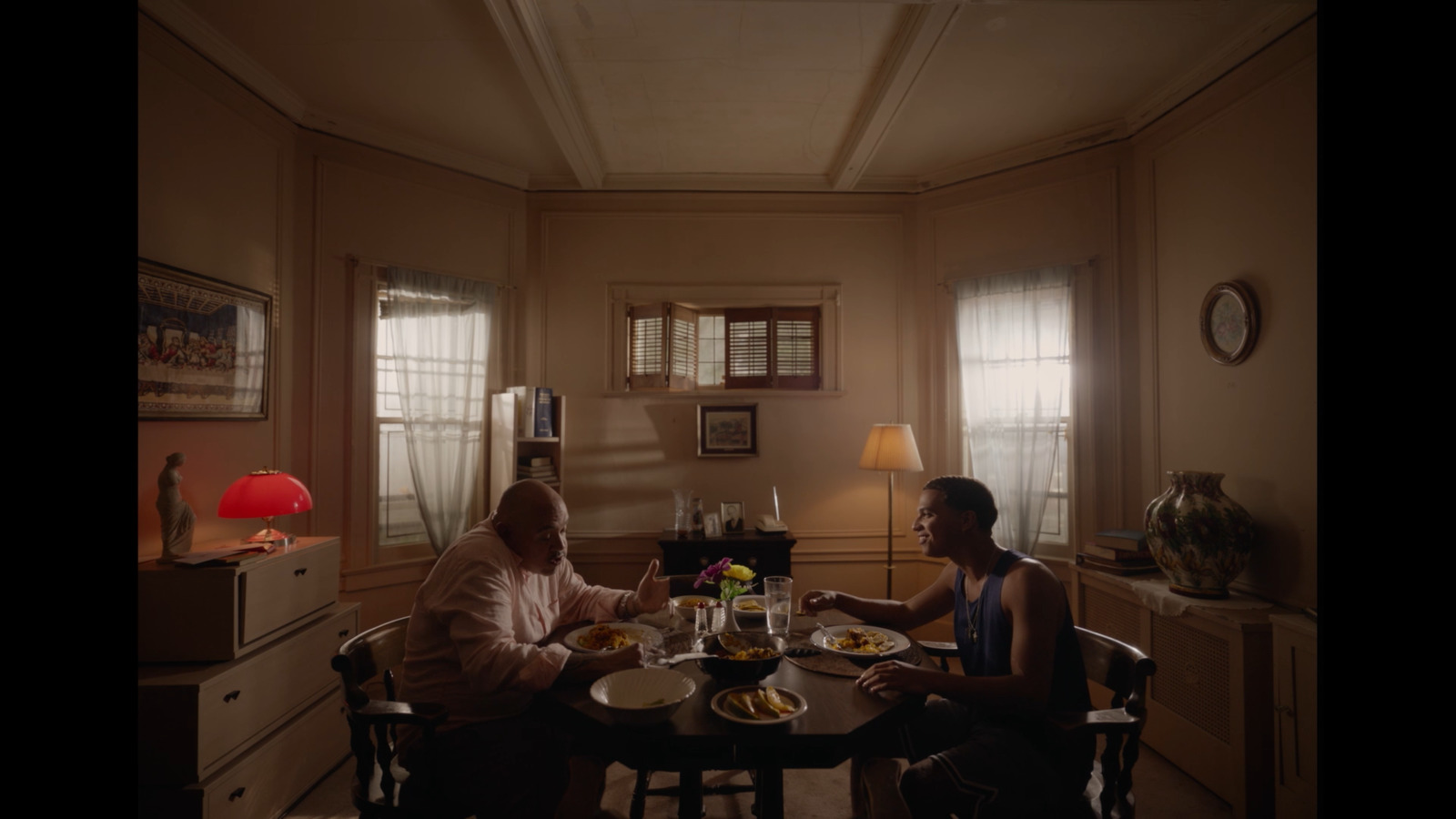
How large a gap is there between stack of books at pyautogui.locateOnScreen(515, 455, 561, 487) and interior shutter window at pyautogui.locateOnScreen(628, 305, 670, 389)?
0.72 m

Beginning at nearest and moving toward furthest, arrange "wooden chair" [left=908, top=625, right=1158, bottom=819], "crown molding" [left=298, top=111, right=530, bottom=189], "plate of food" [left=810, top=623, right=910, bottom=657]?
"wooden chair" [left=908, top=625, right=1158, bottom=819], "plate of food" [left=810, top=623, right=910, bottom=657], "crown molding" [left=298, top=111, right=530, bottom=189]

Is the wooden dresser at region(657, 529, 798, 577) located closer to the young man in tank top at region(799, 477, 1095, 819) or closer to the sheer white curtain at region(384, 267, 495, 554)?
the sheer white curtain at region(384, 267, 495, 554)

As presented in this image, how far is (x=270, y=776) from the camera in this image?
2.43 m

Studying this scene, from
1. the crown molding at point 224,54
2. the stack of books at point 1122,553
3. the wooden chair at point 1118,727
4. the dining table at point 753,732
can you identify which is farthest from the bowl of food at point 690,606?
the crown molding at point 224,54

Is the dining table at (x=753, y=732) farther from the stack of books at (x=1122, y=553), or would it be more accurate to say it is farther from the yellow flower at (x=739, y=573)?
the stack of books at (x=1122, y=553)

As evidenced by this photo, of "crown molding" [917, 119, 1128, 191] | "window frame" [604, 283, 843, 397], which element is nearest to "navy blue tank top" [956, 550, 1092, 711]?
"window frame" [604, 283, 843, 397]

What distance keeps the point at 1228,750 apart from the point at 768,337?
2993 millimetres

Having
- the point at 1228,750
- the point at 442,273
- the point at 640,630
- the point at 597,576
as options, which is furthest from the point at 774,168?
the point at 1228,750

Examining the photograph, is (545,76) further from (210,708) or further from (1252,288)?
(1252,288)

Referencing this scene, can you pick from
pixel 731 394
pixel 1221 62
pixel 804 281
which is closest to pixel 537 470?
pixel 731 394

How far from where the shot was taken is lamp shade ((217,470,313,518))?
258 cm

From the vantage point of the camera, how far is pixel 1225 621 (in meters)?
2.46
